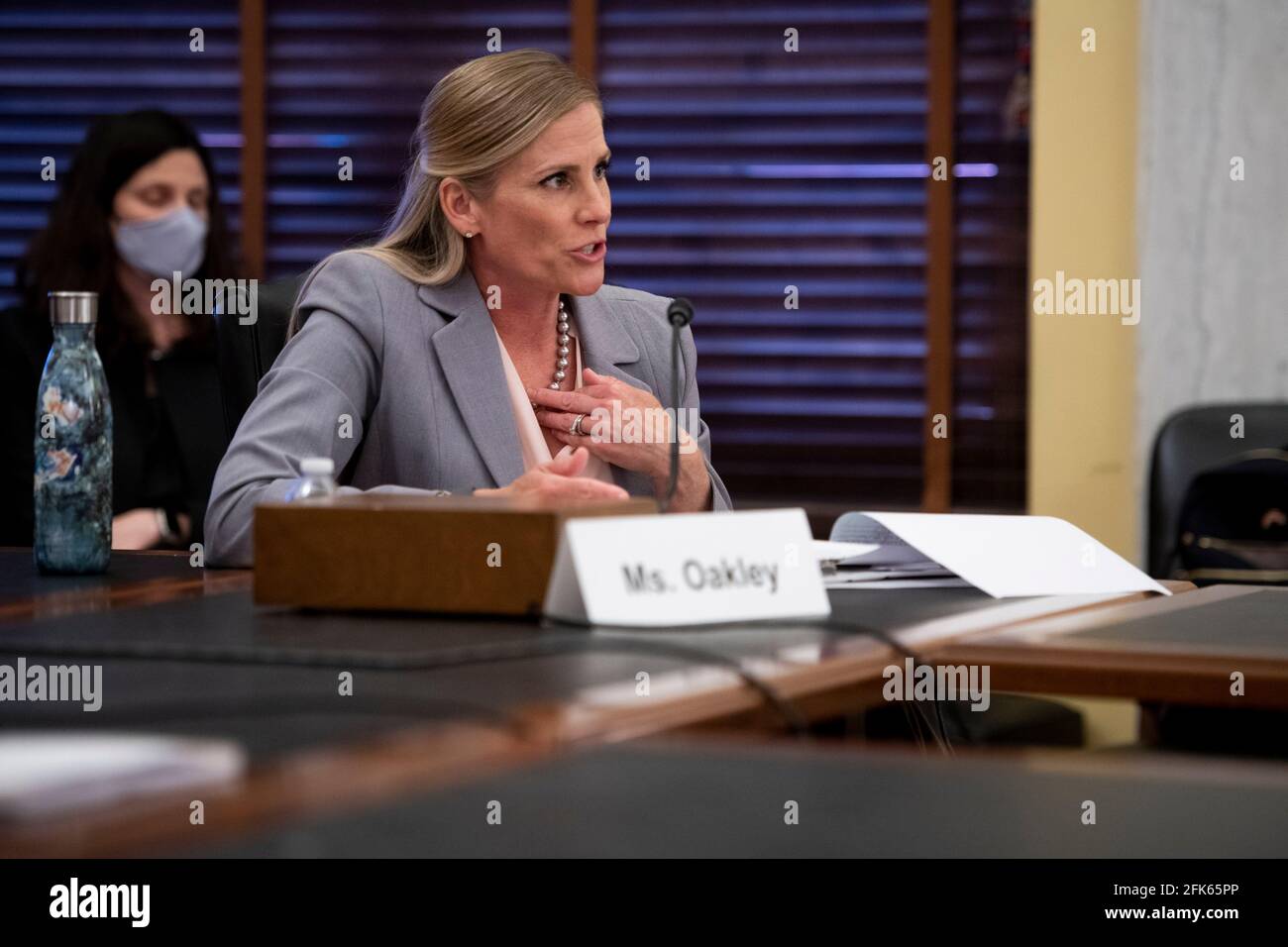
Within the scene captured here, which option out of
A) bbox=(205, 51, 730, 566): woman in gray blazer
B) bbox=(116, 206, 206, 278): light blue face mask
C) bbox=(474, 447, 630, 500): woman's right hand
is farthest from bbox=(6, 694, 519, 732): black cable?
bbox=(116, 206, 206, 278): light blue face mask

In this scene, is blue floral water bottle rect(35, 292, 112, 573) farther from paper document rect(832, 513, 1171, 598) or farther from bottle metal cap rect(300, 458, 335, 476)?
paper document rect(832, 513, 1171, 598)

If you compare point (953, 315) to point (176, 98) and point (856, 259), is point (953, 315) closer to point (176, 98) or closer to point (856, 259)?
point (856, 259)

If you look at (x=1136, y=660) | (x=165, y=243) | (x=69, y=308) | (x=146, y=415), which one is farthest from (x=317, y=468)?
(x=165, y=243)

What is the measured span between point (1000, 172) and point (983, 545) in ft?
8.00

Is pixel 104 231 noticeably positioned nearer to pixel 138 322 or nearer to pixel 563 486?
pixel 138 322

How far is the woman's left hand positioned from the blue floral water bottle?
2.21ft

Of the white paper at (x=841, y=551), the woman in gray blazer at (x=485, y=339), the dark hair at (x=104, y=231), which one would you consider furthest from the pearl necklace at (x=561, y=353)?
the dark hair at (x=104, y=231)

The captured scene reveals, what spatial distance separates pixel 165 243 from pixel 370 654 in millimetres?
2628

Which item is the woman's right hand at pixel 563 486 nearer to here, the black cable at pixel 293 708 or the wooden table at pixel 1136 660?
the wooden table at pixel 1136 660

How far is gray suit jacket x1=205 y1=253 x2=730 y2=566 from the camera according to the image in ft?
7.05

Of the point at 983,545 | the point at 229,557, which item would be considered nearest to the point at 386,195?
the point at 229,557

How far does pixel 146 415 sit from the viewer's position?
351cm

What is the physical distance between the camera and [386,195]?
4.45 metres

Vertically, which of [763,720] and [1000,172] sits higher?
[1000,172]
